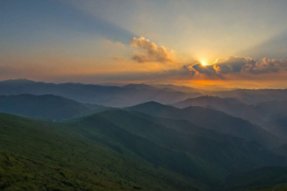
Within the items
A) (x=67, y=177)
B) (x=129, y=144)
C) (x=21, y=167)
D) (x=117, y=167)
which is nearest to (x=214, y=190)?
(x=129, y=144)

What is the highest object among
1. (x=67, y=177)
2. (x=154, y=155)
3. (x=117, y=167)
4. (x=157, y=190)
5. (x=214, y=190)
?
(x=67, y=177)

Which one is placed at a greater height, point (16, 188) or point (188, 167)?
point (16, 188)

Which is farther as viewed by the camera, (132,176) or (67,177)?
(132,176)

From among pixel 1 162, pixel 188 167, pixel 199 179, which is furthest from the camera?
pixel 188 167

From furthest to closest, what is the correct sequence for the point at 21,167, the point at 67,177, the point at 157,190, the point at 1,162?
the point at 157,190, the point at 67,177, the point at 21,167, the point at 1,162

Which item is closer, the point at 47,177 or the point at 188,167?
the point at 47,177

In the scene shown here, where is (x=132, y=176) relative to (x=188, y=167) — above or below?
above

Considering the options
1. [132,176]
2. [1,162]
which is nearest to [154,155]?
[132,176]

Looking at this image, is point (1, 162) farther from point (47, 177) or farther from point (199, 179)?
point (199, 179)

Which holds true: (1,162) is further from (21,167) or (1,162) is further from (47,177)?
(47,177)
